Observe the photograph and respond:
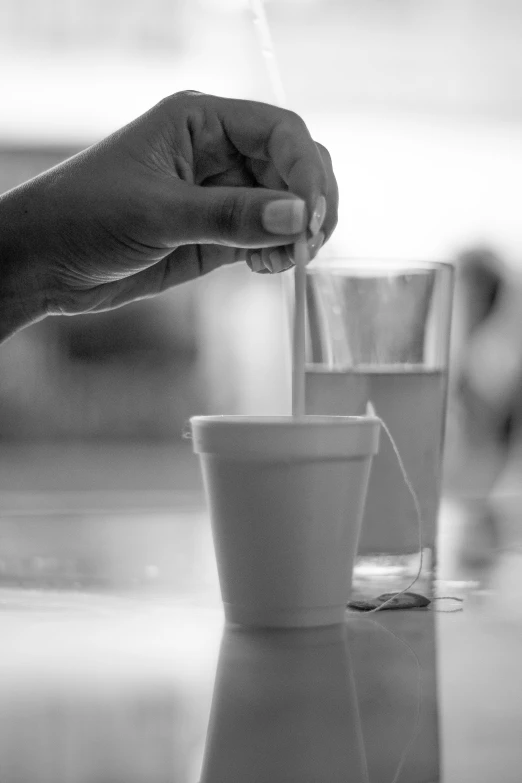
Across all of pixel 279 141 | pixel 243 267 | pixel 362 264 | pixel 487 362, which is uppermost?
pixel 243 267

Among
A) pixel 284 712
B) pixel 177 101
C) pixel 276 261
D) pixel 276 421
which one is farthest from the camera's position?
pixel 276 261

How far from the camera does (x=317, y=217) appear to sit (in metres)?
0.70

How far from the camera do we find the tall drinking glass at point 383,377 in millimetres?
746

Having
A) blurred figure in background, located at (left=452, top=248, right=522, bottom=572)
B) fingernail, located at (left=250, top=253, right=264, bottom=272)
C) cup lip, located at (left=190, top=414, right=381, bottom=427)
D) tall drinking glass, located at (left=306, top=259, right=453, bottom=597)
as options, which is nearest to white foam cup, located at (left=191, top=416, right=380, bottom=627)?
cup lip, located at (left=190, top=414, right=381, bottom=427)

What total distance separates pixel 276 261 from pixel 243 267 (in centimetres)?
513

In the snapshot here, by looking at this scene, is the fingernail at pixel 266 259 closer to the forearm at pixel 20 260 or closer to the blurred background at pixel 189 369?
the blurred background at pixel 189 369

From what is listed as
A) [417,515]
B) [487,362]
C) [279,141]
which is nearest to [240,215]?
[279,141]

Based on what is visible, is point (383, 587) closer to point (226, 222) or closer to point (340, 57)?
point (226, 222)

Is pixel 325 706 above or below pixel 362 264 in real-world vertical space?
below

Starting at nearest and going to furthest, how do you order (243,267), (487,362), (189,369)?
(487,362), (243,267), (189,369)

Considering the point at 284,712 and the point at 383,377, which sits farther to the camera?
the point at 383,377

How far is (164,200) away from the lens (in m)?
0.74

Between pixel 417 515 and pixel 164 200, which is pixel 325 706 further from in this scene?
pixel 164 200

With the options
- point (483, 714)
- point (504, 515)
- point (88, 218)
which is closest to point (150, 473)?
point (504, 515)
